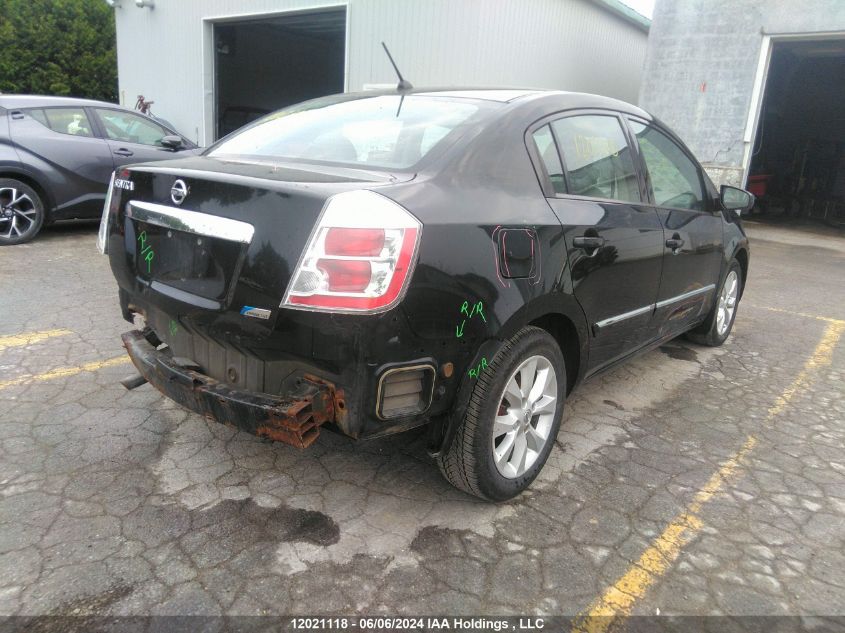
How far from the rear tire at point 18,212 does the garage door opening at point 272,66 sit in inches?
286

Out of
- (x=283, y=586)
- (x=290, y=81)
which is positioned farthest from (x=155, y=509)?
(x=290, y=81)

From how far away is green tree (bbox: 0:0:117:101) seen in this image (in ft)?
61.6

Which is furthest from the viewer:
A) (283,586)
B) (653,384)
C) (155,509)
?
(653,384)

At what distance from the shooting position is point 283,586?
7.07 ft

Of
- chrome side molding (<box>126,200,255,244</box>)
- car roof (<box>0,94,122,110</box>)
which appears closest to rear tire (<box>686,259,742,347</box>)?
chrome side molding (<box>126,200,255,244</box>)

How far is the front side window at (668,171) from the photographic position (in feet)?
11.7

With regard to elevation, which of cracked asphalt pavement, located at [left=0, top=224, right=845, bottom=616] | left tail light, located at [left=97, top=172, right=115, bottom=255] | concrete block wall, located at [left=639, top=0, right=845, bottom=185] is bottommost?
cracked asphalt pavement, located at [left=0, top=224, right=845, bottom=616]

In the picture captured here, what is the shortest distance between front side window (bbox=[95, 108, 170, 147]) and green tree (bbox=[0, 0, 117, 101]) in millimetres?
14092

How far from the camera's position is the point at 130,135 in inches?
308

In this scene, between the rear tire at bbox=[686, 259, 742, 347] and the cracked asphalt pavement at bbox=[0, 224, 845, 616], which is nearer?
the cracked asphalt pavement at bbox=[0, 224, 845, 616]

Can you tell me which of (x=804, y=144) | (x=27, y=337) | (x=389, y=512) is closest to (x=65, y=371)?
(x=27, y=337)

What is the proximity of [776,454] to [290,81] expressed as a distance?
19.5 m

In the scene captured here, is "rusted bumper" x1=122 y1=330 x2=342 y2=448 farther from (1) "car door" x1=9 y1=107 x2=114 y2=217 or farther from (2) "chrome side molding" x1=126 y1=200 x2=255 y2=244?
(1) "car door" x1=9 y1=107 x2=114 y2=217

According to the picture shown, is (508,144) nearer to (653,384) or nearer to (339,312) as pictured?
(339,312)
